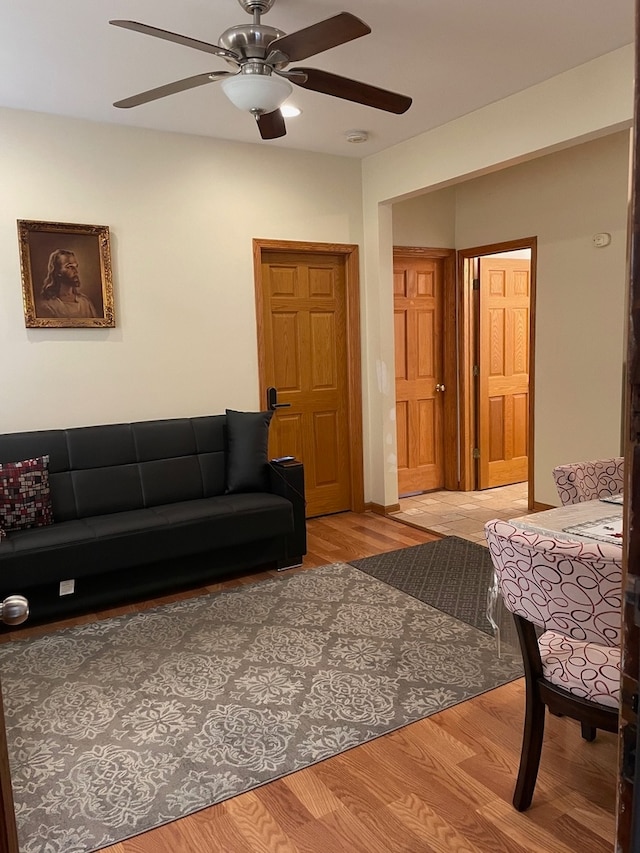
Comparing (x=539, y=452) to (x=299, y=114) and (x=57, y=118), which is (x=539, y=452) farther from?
(x=57, y=118)

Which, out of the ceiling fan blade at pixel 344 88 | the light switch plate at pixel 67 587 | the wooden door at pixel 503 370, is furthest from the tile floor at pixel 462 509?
the ceiling fan blade at pixel 344 88

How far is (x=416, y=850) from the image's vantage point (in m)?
1.72

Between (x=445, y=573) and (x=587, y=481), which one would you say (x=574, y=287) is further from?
(x=587, y=481)

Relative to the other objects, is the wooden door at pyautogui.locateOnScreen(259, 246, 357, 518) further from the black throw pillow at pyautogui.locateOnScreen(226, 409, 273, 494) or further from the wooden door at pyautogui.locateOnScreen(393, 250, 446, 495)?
the wooden door at pyautogui.locateOnScreen(393, 250, 446, 495)

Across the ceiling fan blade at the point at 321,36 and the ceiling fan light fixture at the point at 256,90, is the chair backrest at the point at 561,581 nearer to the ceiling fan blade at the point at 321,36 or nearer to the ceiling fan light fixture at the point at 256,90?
the ceiling fan blade at the point at 321,36

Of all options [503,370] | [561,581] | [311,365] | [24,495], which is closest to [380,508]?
[311,365]

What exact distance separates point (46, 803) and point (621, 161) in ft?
14.9

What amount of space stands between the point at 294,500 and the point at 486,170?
2.31m

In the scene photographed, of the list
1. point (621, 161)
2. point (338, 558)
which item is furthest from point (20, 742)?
point (621, 161)

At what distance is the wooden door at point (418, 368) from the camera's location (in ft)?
17.6

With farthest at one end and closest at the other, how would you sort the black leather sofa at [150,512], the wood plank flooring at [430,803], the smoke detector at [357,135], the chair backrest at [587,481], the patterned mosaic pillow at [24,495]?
→ the smoke detector at [357,135] → the patterned mosaic pillow at [24,495] → the black leather sofa at [150,512] → the chair backrest at [587,481] → the wood plank flooring at [430,803]

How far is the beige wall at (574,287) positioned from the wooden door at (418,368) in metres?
0.77

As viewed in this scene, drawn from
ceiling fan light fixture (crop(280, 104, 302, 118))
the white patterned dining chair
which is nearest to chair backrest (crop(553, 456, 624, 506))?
the white patterned dining chair

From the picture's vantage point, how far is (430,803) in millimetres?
1899
